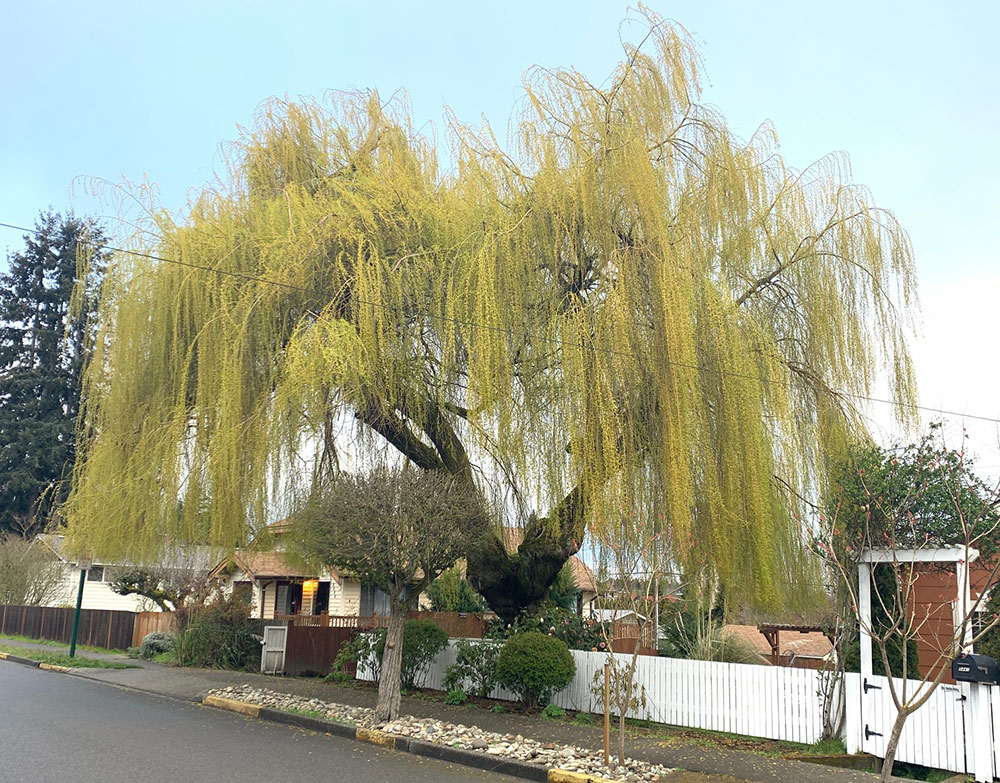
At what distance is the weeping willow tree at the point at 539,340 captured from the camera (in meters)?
10.6

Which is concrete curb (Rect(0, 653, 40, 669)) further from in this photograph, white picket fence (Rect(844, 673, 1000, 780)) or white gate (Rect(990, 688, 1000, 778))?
white gate (Rect(990, 688, 1000, 778))

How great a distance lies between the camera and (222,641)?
19.6 m

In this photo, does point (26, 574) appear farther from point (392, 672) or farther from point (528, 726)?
point (528, 726)

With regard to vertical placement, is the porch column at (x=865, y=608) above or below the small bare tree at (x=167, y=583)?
above

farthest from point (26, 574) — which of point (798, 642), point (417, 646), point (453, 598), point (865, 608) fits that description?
point (865, 608)

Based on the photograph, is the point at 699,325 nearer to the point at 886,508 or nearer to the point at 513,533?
the point at 886,508

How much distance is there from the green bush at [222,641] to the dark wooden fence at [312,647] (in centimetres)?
161

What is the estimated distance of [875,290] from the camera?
481 inches

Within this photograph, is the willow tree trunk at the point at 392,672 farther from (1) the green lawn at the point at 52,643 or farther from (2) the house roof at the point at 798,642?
(1) the green lawn at the point at 52,643

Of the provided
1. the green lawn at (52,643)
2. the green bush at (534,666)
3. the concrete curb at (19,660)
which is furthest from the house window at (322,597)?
the green bush at (534,666)

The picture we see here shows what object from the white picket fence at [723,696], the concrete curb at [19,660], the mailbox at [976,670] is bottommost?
the concrete curb at [19,660]

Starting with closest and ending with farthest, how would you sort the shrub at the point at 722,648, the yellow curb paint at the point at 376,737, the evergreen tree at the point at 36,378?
the yellow curb paint at the point at 376,737
the shrub at the point at 722,648
the evergreen tree at the point at 36,378

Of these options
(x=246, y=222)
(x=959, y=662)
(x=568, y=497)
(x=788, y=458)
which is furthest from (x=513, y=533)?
(x=959, y=662)

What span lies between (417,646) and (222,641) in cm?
759
